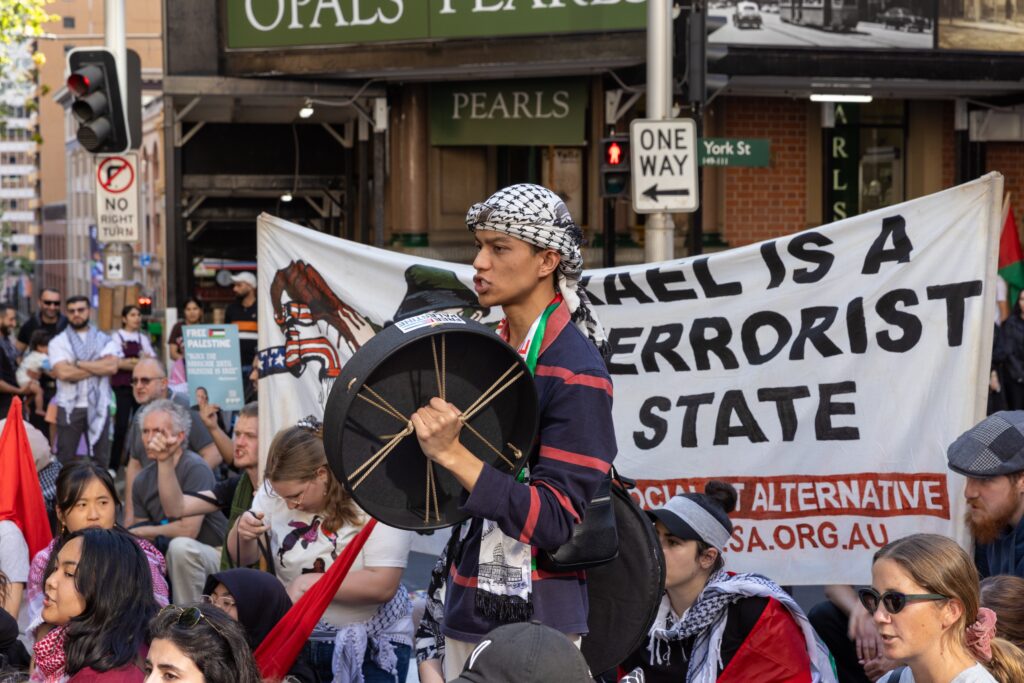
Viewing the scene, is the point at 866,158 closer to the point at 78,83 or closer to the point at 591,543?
the point at 78,83

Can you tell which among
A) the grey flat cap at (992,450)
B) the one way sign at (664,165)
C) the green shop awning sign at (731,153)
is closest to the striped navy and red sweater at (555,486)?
the grey flat cap at (992,450)

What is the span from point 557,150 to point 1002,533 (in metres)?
14.9

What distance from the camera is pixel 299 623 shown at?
5098 millimetres

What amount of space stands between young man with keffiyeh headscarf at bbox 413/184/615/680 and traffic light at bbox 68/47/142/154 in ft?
34.3

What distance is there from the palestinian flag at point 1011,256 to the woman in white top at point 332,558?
6.32m

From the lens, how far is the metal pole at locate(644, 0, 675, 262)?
37.4 feet

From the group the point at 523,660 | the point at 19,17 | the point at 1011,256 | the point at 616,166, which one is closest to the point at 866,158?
the point at 1011,256

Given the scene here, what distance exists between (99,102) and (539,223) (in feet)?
35.2

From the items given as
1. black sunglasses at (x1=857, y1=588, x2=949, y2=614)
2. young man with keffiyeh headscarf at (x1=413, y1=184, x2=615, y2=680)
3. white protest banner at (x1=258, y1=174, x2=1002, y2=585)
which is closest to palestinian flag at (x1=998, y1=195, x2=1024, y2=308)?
white protest banner at (x1=258, y1=174, x2=1002, y2=585)

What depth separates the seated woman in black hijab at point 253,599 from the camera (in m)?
5.33

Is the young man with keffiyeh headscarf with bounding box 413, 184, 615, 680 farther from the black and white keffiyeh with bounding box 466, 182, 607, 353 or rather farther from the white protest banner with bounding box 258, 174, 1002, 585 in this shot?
the white protest banner with bounding box 258, 174, 1002, 585

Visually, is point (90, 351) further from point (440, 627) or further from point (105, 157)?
point (440, 627)

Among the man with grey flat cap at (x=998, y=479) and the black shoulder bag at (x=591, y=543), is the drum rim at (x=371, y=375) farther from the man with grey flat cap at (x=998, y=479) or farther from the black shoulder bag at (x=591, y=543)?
the man with grey flat cap at (x=998, y=479)

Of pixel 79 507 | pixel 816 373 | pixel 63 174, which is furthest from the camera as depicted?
pixel 63 174
